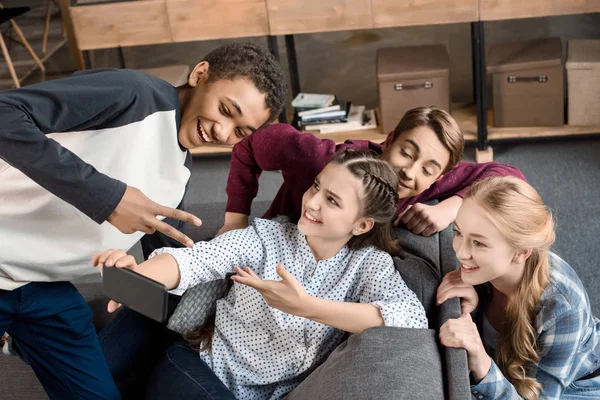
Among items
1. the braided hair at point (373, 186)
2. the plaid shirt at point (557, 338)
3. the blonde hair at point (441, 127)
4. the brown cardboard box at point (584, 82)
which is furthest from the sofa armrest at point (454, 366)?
the brown cardboard box at point (584, 82)

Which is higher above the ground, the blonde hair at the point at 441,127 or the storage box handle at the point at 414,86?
the blonde hair at the point at 441,127

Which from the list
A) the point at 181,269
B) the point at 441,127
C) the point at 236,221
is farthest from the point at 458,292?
the point at 236,221

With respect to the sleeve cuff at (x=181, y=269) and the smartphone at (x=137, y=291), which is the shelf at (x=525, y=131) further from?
the smartphone at (x=137, y=291)

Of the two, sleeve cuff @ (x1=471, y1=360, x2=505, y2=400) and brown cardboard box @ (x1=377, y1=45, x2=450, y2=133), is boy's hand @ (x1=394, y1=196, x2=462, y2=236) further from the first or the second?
brown cardboard box @ (x1=377, y1=45, x2=450, y2=133)

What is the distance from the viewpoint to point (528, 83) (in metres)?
3.65

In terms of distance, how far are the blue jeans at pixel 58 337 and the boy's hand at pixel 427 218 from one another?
33.6 inches

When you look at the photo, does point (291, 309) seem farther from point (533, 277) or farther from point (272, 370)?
point (533, 277)

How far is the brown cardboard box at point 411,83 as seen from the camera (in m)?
3.68

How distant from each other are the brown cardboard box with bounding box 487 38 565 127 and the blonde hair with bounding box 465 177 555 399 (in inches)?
77.5

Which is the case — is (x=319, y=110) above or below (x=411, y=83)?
below

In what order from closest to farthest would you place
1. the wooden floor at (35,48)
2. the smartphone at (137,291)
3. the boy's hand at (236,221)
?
the smartphone at (137,291) → the boy's hand at (236,221) → the wooden floor at (35,48)

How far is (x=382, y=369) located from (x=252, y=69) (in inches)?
32.4

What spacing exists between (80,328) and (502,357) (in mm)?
992

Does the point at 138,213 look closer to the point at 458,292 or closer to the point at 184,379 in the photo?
the point at 184,379
